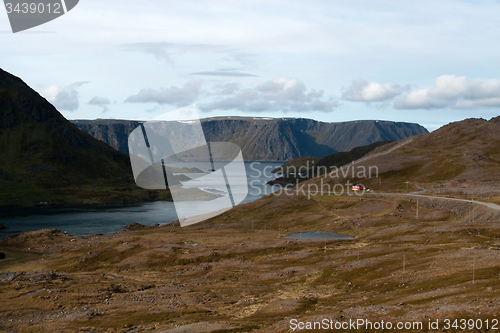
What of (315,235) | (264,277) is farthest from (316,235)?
(264,277)

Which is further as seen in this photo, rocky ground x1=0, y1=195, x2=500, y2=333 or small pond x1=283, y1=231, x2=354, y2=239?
small pond x1=283, y1=231, x2=354, y2=239

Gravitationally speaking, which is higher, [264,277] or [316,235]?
[264,277]

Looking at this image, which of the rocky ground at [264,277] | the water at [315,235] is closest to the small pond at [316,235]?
the water at [315,235]

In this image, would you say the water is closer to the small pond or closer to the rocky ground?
the small pond

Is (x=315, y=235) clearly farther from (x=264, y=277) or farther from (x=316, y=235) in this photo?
(x=264, y=277)

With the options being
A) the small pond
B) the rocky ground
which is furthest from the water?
the rocky ground

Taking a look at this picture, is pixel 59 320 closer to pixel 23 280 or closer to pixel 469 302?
pixel 23 280

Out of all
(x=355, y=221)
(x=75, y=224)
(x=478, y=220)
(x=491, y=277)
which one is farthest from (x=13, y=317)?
(x=75, y=224)

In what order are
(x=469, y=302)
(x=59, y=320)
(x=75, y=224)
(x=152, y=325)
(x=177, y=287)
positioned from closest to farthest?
(x=469, y=302) → (x=152, y=325) → (x=59, y=320) → (x=177, y=287) → (x=75, y=224)
